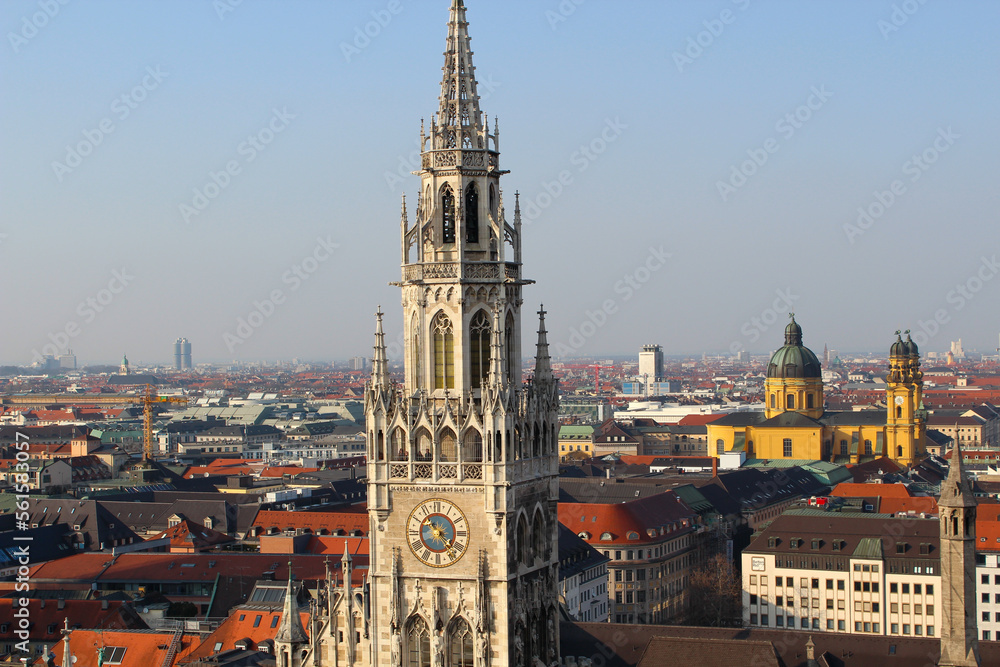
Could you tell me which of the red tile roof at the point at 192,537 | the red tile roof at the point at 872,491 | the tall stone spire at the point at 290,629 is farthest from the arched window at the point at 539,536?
the red tile roof at the point at 872,491

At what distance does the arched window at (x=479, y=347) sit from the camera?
35.3 meters

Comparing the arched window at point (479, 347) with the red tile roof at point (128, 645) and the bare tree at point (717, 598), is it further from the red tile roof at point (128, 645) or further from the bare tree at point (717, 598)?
the bare tree at point (717, 598)

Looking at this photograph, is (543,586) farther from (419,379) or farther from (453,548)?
(419,379)

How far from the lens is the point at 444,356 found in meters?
35.3

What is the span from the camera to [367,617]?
3606 cm

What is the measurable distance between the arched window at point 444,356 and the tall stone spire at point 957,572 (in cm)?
1993

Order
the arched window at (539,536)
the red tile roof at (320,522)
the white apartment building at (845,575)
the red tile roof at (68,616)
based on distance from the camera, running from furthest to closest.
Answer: the red tile roof at (320,522), the white apartment building at (845,575), the red tile roof at (68,616), the arched window at (539,536)

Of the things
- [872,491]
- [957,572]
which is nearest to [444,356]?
[957,572]

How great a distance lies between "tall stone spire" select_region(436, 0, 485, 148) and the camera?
3556cm

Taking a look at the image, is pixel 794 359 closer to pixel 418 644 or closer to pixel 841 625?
pixel 841 625

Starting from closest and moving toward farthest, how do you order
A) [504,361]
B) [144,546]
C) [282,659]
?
[504,361] < [282,659] < [144,546]

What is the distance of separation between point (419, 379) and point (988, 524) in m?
81.7

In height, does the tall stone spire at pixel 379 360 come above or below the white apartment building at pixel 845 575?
above

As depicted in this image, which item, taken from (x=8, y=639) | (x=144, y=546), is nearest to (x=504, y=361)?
(x=8, y=639)
